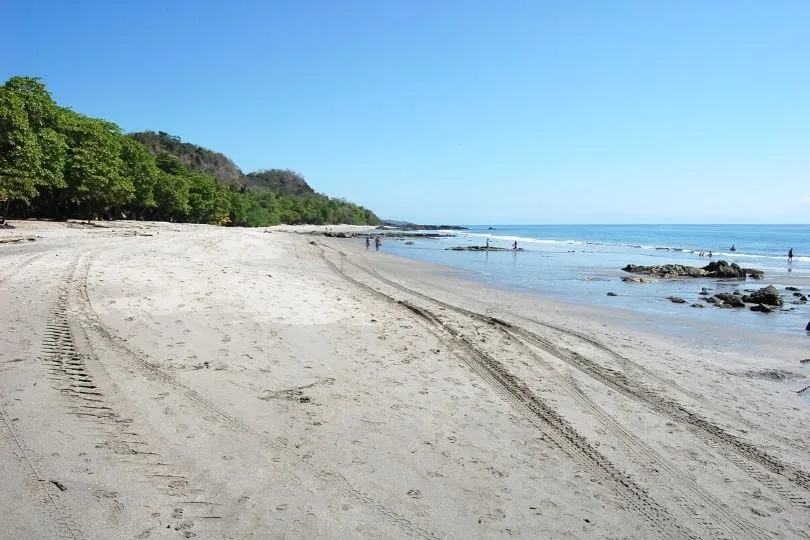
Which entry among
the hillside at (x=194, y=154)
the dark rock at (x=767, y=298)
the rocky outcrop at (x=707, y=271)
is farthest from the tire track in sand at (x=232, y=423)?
the hillside at (x=194, y=154)

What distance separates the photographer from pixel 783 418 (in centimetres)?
654

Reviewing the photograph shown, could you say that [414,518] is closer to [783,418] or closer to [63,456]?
[63,456]

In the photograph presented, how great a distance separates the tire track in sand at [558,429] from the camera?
402cm

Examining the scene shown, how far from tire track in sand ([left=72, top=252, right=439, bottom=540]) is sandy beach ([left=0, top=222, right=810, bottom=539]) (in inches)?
1.0

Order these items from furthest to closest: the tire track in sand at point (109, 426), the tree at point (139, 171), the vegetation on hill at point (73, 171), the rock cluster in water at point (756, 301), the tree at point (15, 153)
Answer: the tree at point (139, 171), the vegetation on hill at point (73, 171), the tree at point (15, 153), the rock cluster in water at point (756, 301), the tire track in sand at point (109, 426)

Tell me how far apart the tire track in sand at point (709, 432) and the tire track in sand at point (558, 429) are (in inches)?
55.0

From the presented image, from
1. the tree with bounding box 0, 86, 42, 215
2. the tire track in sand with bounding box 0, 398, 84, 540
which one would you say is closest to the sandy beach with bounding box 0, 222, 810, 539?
the tire track in sand with bounding box 0, 398, 84, 540

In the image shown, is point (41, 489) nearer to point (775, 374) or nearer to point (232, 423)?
point (232, 423)

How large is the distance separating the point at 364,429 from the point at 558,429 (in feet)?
7.21

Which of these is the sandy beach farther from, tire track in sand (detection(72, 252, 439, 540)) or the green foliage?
the green foliage

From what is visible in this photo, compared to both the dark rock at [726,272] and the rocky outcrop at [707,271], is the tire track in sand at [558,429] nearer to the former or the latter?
the rocky outcrop at [707,271]

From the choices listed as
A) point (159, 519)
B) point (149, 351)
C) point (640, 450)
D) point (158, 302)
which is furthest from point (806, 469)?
point (158, 302)

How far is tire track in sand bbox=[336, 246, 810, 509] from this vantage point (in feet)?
15.5

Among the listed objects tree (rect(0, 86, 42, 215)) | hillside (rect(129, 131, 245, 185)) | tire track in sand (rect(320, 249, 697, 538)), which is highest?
hillside (rect(129, 131, 245, 185))
